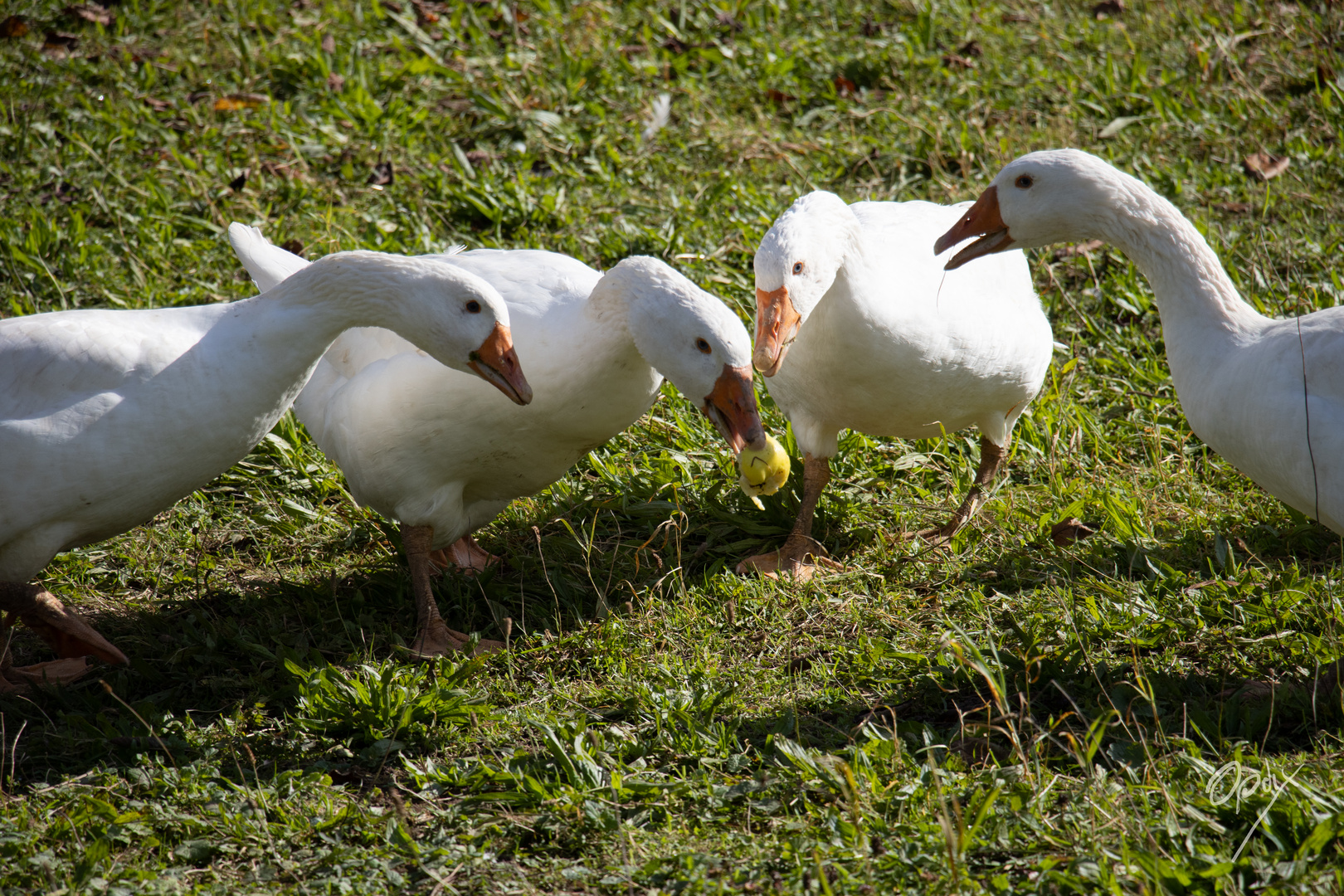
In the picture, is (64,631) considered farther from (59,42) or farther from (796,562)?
(59,42)

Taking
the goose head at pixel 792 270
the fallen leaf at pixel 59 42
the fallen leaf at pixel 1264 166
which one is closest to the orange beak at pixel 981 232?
the goose head at pixel 792 270

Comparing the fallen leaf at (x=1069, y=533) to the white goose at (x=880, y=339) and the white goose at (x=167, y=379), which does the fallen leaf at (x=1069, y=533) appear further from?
the white goose at (x=167, y=379)

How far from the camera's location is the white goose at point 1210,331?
3.08 m

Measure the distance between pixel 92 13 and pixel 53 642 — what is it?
19.1ft

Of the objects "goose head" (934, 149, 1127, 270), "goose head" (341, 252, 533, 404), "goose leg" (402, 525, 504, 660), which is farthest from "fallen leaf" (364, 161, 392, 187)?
"goose head" (934, 149, 1127, 270)

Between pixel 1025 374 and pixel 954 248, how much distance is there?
1.85ft

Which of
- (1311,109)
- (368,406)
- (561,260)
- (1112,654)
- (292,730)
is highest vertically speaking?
(1311,109)

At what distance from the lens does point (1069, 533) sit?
423 centimetres

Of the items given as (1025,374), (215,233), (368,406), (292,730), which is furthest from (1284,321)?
(215,233)

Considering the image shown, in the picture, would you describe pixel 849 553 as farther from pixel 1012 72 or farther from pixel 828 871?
pixel 1012 72

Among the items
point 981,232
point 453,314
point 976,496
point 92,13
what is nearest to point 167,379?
point 453,314

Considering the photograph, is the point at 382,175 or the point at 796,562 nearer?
the point at 796,562

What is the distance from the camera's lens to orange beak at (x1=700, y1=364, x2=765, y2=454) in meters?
3.48

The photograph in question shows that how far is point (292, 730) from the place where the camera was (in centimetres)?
332
